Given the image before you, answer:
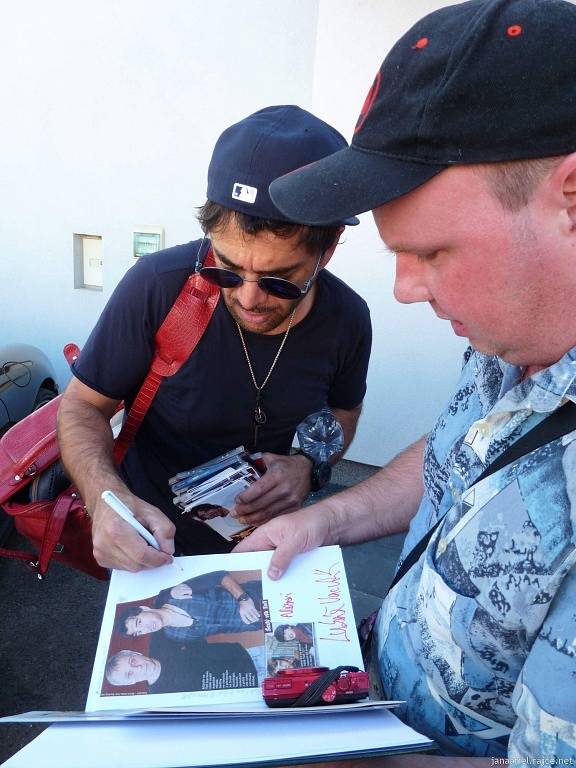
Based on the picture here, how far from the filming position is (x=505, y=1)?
2.84ft

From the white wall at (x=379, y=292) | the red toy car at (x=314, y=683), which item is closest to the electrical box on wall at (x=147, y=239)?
the white wall at (x=379, y=292)

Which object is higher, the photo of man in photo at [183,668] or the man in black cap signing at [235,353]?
the man in black cap signing at [235,353]

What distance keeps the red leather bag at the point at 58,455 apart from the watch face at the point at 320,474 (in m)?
0.59

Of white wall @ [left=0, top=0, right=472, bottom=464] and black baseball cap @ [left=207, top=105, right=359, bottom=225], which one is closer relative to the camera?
black baseball cap @ [left=207, top=105, right=359, bottom=225]

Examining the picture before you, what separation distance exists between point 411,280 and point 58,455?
63.4 inches

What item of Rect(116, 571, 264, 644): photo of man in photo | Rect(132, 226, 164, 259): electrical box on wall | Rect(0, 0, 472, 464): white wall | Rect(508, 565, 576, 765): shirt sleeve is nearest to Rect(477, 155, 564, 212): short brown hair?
Rect(508, 565, 576, 765): shirt sleeve

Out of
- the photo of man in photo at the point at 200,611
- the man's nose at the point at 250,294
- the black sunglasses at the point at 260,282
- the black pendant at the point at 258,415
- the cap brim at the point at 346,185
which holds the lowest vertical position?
the photo of man in photo at the point at 200,611

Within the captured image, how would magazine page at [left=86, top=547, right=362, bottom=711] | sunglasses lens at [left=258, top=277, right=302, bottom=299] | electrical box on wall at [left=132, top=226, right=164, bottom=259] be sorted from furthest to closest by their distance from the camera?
electrical box on wall at [left=132, top=226, right=164, bottom=259], sunglasses lens at [left=258, top=277, right=302, bottom=299], magazine page at [left=86, top=547, right=362, bottom=711]

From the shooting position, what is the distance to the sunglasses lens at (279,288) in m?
1.78

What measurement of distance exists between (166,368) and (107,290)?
9.02 ft

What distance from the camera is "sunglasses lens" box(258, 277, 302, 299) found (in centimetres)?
178

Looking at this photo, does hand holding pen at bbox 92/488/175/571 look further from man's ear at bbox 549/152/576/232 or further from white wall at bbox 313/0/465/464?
white wall at bbox 313/0/465/464

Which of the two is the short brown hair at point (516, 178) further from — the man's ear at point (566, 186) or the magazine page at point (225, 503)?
the magazine page at point (225, 503)
